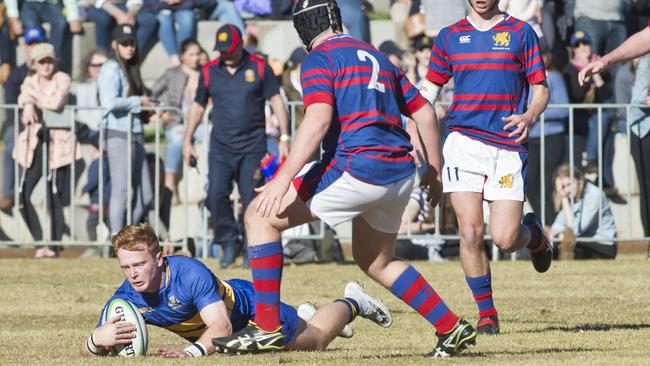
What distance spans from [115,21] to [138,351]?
1146 centimetres

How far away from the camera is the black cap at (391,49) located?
18094 millimetres

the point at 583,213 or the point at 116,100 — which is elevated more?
the point at 116,100

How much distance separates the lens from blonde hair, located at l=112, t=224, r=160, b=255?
25.6 feet

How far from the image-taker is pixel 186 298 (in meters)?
7.92

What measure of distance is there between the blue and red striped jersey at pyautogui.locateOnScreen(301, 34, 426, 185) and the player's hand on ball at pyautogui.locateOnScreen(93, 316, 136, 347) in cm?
137

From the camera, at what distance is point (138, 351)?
7.99 metres

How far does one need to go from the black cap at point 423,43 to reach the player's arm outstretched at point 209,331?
10340 millimetres

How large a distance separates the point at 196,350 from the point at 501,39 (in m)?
2.94

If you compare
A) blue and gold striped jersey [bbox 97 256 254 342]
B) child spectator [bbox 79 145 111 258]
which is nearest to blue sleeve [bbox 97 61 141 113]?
child spectator [bbox 79 145 111 258]

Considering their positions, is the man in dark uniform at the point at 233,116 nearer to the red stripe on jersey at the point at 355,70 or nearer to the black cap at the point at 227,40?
the black cap at the point at 227,40

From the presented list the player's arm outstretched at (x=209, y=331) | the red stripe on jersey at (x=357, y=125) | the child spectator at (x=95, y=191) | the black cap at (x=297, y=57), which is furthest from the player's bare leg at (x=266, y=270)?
the black cap at (x=297, y=57)

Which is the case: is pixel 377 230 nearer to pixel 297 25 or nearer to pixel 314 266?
pixel 297 25

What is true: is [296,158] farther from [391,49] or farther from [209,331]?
[391,49]

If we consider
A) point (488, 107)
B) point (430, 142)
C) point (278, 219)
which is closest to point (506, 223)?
point (488, 107)
